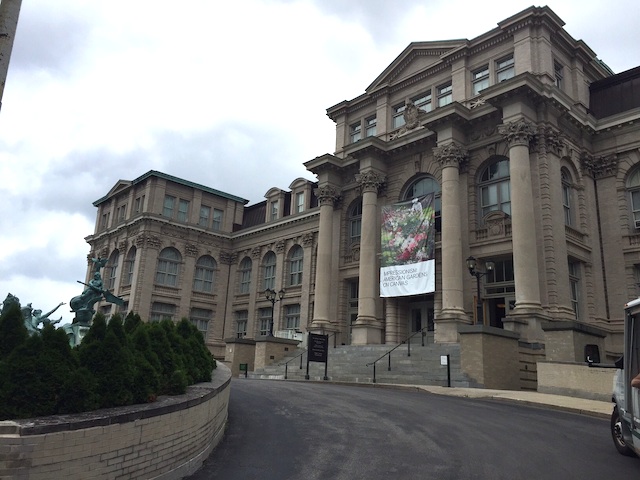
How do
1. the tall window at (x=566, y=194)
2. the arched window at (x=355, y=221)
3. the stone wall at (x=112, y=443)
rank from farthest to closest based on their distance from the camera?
the arched window at (x=355, y=221)
the tall window at (x=566, y=194)
the stone wall at (x=112, y=443)

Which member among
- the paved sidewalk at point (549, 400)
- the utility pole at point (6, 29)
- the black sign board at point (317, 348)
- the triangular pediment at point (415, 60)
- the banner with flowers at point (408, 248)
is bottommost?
the paved sidewalk at point (549, 400)

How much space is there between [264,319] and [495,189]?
2451cm

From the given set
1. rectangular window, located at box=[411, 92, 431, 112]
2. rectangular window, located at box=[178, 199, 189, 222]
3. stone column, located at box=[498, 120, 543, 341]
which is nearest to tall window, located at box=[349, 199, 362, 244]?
rectangular window, located at box=[411, 92, 431, 112]

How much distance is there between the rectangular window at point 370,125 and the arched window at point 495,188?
1025cm

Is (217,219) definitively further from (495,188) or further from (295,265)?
(495,188)

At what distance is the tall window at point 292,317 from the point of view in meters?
43.8

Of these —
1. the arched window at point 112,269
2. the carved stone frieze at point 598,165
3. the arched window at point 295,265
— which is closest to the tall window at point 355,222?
the arched window at point 295,265

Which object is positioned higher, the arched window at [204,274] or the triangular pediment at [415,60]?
the triangular pediment at [415,60]

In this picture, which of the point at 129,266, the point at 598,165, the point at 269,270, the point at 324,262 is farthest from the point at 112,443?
the point at 129,266

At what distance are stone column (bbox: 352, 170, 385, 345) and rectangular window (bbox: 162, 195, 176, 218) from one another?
21902 millimetres

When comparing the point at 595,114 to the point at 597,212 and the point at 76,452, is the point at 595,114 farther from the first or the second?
the point at 76,452

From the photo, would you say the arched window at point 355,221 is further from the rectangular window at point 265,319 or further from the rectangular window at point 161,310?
the rectangular window at point 161,310

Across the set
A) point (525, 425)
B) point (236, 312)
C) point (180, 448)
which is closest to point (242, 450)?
point (180, 448)

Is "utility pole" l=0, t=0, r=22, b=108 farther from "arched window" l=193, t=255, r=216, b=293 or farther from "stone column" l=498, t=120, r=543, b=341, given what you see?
"arched window" l=193, t=255, r=216, b=293
